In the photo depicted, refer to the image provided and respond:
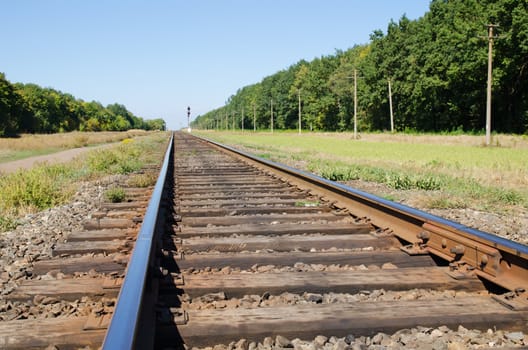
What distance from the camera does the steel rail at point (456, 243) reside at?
8.67 feet

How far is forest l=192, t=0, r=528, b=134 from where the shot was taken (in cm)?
4438

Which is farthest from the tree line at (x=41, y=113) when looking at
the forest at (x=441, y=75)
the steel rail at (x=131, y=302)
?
the steel rail at (x=131, y=302)

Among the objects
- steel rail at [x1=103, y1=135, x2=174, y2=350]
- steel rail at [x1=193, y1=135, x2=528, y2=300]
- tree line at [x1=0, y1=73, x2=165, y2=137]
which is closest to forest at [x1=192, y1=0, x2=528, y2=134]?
steel rail at [x1=193, y1=135, x2=528, y2=300]

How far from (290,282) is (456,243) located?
1259 mm

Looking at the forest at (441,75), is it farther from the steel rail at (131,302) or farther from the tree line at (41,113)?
the tree line at (41,113)

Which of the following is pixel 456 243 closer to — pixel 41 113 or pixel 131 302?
pixel 131 302

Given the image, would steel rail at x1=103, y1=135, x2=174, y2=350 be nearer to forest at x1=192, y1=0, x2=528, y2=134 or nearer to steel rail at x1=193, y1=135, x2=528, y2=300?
steel rail at x1=193, y1=135, x2=528, y2=300

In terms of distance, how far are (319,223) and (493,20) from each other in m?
47.4

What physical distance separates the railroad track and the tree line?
7253 cm

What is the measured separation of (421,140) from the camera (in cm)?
3672

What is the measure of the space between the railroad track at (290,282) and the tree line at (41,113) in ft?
238

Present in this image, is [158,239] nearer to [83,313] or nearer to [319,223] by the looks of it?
[83,313]

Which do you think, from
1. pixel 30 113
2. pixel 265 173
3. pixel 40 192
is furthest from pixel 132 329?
pixel 30 113

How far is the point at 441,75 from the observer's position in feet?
178
